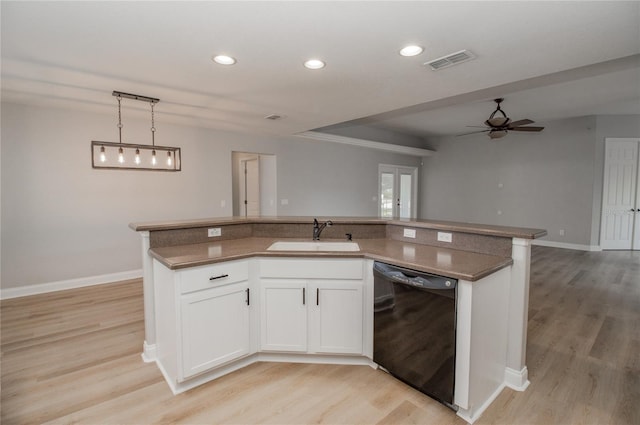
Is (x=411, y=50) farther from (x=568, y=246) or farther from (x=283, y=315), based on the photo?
(x=568, y=246)

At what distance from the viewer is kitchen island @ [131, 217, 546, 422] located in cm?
191

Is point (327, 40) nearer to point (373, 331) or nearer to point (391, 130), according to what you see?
point (373, 331)

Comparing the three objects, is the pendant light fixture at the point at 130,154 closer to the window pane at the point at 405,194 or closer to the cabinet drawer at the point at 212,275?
the cabinet drawer at the point at 212,275

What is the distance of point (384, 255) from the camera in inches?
86.7

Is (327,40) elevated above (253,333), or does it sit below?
above

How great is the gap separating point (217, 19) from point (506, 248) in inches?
A: 94.9

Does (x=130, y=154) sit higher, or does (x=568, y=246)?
(x=130, y=154)

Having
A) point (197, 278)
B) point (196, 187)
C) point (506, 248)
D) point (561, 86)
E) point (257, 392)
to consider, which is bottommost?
point (257, 392)

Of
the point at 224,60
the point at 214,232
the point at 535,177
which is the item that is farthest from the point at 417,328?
the point at 535,177

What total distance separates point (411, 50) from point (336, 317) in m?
2.06

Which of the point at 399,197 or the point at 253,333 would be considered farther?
the point at 399,197

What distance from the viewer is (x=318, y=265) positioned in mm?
2311

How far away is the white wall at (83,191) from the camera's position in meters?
3.78

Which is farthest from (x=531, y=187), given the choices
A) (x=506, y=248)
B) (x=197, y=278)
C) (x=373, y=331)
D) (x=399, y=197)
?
(x=197, y=278)
